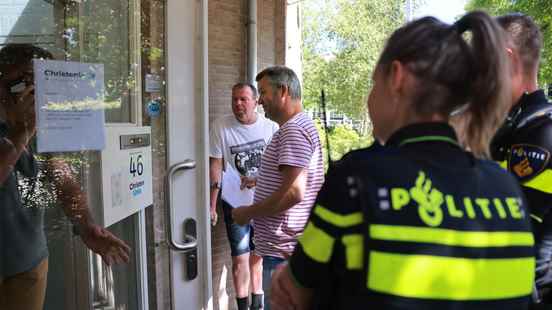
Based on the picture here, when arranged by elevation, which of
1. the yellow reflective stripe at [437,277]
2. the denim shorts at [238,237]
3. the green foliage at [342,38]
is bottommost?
the denim shorts at [238,237]

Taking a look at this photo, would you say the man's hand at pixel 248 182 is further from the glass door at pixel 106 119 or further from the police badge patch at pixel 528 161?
the police badge patch at pixel 528 161

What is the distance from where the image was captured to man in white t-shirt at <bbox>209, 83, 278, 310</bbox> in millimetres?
3738

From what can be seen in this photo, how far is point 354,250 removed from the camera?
788 millimetres

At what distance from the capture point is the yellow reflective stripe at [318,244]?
812 millimetres

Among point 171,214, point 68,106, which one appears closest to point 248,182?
point 171,214

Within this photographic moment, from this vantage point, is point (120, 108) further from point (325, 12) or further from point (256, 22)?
point (325, 12)

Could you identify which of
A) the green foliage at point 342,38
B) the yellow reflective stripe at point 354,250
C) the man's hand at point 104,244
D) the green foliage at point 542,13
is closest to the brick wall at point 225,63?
the man's hand at point 104,244

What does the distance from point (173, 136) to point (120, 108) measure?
0.28 meters

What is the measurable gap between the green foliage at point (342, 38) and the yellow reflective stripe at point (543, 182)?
14.4 m

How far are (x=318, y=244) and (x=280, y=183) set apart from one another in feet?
5.00

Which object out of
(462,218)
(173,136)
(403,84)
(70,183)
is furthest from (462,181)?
(173,136)

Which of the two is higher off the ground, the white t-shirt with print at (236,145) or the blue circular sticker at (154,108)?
the blue circular sticker at (154,108)

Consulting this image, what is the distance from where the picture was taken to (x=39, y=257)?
1350mm

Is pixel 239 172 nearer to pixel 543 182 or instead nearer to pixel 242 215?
pixel 242 215
